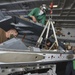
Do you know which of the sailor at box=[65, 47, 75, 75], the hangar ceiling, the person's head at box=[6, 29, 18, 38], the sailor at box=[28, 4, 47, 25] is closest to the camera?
the person's head at box=[6, 29, 18, 38]

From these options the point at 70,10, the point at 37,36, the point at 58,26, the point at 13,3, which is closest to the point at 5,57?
the point at 37,36

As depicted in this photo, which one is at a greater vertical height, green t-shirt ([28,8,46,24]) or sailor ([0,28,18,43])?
green t-shirt ([28,8,46,24])

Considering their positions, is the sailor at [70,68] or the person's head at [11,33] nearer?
the person's head at [11,33]

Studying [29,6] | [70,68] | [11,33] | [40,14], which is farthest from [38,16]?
[29,6]

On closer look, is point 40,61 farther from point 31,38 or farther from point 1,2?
point 1,2

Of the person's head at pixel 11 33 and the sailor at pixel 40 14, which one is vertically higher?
the sailor at pixel 40 14

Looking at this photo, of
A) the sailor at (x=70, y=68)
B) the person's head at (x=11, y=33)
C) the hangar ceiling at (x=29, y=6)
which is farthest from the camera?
the hangar ceiling at (x=29, y=6)

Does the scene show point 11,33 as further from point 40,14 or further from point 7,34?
point 40,14

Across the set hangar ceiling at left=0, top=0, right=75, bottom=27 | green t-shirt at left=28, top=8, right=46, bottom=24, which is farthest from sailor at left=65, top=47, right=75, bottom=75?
hangar ceiling at left=0, top=0, right=75, bottom=27

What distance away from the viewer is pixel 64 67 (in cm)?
247

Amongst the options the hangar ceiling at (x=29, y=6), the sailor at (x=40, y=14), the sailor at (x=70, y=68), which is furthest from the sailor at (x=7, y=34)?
the hangar ceiling at (x=29, y=6)

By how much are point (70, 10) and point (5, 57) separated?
5.60m

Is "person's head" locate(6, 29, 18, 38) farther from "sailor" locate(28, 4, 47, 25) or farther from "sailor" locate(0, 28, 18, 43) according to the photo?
"sailor" locate(28, 4, 47, 25)

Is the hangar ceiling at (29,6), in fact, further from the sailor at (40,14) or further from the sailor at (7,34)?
the sailor at (7,34)
